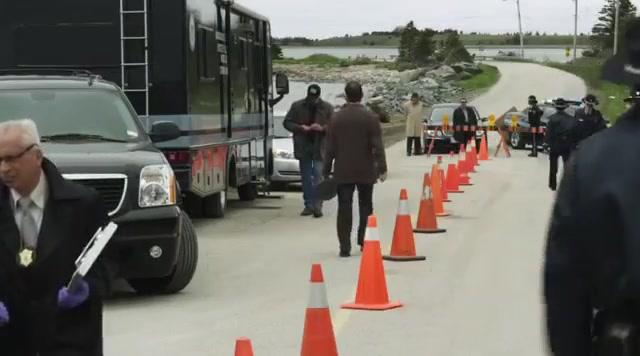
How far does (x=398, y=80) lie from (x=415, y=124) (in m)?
64.5

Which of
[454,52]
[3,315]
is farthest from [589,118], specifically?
[454,52]

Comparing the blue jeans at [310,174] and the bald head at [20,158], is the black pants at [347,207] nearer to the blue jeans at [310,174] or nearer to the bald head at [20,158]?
the blue jeans at [310,174]

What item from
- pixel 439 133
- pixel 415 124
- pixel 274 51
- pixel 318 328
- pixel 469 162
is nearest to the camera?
pixel 318 328

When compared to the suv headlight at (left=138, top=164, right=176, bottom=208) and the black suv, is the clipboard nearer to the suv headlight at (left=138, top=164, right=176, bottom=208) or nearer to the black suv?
the black suv

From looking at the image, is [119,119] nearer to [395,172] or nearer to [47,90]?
[47,90]

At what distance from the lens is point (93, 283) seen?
5.04m

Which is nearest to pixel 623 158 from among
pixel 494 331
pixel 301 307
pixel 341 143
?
pixel 494 331

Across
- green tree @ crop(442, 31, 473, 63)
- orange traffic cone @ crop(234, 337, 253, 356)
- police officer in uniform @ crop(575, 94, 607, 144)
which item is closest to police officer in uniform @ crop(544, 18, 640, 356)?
orange traffic cone @ crop(234, 337, 253, 356)

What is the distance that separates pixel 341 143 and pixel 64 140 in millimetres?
3768

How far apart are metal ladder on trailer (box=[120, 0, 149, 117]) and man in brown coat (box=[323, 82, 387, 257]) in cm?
281

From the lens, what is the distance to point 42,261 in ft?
16.3

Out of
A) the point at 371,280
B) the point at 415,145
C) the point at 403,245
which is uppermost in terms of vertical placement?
the point at 371,280

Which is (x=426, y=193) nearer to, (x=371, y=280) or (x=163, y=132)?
(x=163, y=132)

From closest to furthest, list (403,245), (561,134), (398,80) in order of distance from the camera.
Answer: (403,245), (561,134), (398,80)
